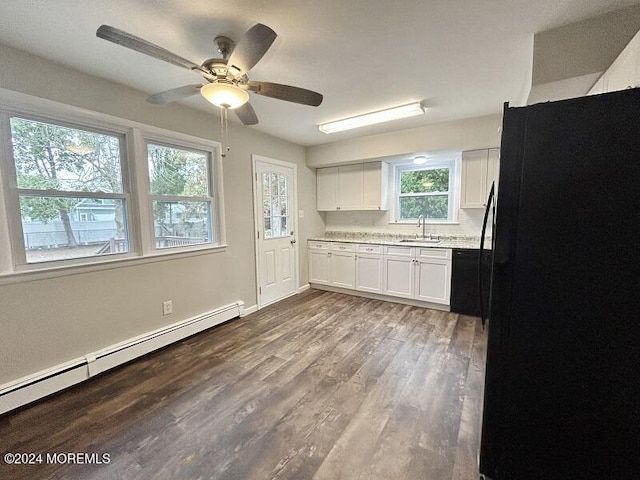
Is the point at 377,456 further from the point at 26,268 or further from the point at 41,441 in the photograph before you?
the point at 26,268

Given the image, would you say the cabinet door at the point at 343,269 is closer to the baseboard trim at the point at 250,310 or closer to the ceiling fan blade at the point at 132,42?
the baseboard trim at the point at 250,310

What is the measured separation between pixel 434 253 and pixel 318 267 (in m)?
1.94

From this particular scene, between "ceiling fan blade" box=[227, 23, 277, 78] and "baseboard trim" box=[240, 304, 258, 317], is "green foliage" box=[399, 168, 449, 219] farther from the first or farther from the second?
"ceiling fan blade" box=[227, 23, 277, 78]

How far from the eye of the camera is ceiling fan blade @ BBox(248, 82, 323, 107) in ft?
5.93

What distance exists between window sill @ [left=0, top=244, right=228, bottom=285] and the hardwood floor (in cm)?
91

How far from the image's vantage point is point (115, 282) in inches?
96.8

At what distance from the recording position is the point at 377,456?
5.09 feet

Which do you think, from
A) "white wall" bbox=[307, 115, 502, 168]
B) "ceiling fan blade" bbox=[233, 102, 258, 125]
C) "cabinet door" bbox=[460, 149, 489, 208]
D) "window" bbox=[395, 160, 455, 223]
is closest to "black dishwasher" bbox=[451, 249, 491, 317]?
"cabinet door" bbox=[460, 149, 489, 208]

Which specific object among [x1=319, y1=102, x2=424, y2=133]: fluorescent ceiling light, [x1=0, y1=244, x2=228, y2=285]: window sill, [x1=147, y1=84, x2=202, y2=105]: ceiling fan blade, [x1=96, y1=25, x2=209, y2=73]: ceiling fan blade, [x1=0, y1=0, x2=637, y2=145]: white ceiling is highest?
[x1=0, y1=0, x2=637, y2=145]: white ceiling

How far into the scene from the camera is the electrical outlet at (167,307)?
2.82m

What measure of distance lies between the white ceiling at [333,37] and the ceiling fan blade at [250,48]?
250mm

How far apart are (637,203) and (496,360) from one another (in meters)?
0.80

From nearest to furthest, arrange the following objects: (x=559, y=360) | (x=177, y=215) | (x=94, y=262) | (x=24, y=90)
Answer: (x=559, y=360) < (x=24, y=90) < (x=94, y=262) < (x=177, y=215)

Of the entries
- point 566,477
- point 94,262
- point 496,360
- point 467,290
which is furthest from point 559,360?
point 94,262
